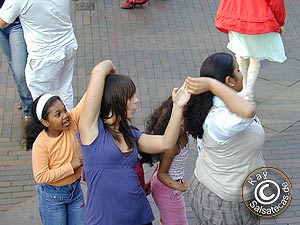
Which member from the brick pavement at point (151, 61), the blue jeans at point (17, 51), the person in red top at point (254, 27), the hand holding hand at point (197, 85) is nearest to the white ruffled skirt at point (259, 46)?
the person in red top at point (254, 27)

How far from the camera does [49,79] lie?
19.9 ft

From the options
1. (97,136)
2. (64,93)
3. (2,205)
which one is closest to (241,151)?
(97,136)

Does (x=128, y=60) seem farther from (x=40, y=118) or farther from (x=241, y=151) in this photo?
(x=241, y=151)

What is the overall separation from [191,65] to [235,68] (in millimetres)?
4053

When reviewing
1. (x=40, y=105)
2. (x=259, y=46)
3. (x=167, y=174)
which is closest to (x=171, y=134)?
(x=167, y=174)

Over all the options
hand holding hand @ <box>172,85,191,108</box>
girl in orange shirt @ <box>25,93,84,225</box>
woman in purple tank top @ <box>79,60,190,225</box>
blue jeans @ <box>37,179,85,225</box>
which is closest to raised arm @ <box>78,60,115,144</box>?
woman in purple tank top @ <box>79,60,190,225</box>

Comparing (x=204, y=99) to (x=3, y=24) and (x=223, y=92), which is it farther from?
(x=3, y=24)

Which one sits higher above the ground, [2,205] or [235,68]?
[235,68]

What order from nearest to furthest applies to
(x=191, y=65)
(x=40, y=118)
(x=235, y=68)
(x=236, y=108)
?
(x=236, y=108) < (x=235, y=68) < (x=40, y=118) < (x=191, y=65)

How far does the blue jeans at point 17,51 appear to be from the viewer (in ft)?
20.7

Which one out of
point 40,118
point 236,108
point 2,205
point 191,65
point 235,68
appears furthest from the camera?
point 191,65

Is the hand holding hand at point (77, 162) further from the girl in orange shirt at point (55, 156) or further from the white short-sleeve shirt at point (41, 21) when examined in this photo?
the white short-sleeve shirt at point (41, 21)

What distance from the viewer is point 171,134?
360 centimetres

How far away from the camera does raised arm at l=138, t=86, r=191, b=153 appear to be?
3.51 meters
